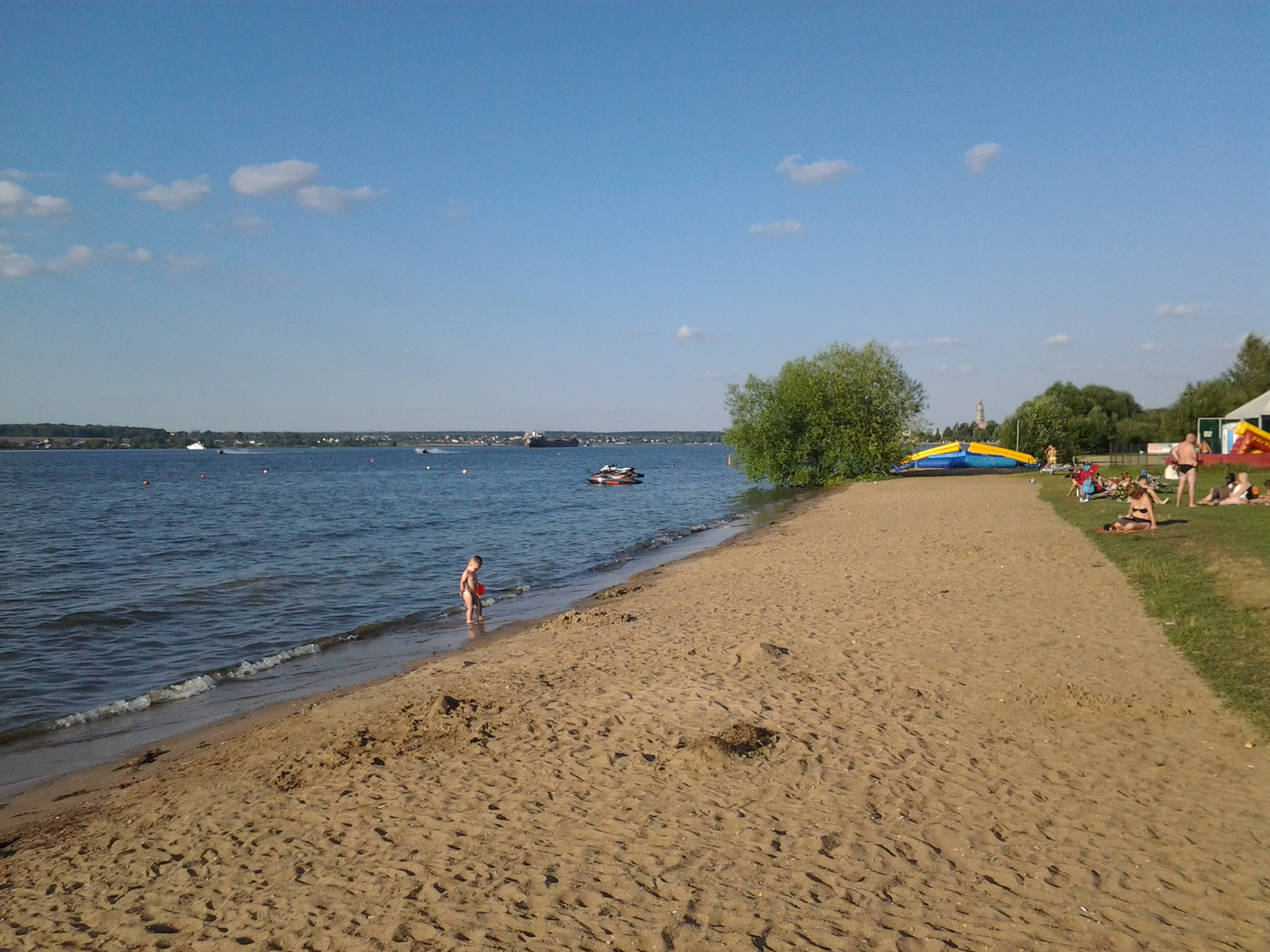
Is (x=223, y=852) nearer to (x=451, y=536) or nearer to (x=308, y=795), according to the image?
(x=308, y=795)

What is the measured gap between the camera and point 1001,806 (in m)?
6.19

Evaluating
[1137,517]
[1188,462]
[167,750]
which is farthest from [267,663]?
[1188,462]

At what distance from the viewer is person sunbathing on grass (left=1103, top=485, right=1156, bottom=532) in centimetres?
1862

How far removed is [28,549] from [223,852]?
28656 millimetres

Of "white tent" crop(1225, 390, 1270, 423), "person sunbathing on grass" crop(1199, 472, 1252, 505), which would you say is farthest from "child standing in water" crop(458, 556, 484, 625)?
"white tent" crop(1225, 390, 1270, 423)

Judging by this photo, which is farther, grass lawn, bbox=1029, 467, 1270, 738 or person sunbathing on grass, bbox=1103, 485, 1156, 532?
person sunbathing on grass, bbox=1103, 485, 1156, 532

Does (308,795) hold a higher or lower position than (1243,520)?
lower

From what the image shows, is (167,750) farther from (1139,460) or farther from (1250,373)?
(1250,373)

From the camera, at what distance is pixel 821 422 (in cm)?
5144

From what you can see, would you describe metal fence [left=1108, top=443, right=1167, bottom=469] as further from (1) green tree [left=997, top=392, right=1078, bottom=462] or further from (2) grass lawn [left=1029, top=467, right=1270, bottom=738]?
(2) grass lawn [left=1029, top=467, right=1270, bottom=738]

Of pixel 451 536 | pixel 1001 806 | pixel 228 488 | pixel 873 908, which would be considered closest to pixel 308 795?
pixel 873 908

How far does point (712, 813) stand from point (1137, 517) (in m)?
16.8

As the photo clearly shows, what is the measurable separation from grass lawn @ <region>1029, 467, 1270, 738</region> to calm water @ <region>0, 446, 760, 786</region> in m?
10.9

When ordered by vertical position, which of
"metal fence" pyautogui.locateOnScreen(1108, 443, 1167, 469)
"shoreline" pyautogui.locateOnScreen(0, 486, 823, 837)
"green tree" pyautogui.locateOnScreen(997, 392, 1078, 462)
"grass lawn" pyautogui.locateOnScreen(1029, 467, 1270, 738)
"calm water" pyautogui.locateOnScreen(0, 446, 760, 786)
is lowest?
"calm water" pyautogui.locateOnScreen(0, 446, 760, 786)
